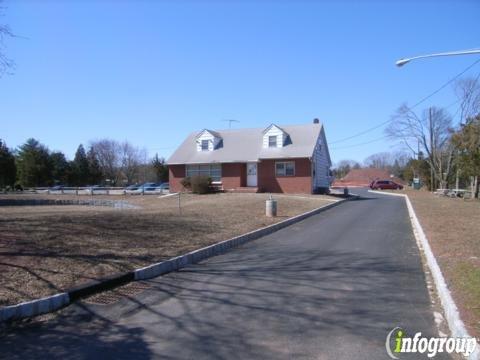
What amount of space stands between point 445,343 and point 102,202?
3424 centimetres

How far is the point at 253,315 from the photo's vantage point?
21.0ft

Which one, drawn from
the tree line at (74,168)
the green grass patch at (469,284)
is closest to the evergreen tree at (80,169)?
the tree line at (74,168)

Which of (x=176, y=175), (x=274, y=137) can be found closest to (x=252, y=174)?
(x=274, y=137)

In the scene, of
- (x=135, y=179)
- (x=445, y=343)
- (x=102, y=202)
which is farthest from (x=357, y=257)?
(x=135, y=179)

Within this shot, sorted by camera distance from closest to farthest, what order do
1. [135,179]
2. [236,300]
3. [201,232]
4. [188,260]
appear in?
1. [236,300]
2. [188,260]
3. [201,232]
4. [135,179]

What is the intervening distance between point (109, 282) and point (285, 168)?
30205 millimetres

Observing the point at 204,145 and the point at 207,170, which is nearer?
the point at 207,170

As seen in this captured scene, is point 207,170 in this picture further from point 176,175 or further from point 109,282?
point 109,282

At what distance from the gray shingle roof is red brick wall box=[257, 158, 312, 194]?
792 mm

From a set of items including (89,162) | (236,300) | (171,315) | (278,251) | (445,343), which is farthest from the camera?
(89,162)

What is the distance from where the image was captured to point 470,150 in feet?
108

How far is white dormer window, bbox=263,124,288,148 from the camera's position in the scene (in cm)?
3878

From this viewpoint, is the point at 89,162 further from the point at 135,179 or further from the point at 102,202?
the point at 102,202

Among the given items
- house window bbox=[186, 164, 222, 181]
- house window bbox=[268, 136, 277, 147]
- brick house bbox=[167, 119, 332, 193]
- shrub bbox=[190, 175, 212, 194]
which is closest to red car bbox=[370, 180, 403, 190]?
brick house bbox=[167, 119, 332, 193]
